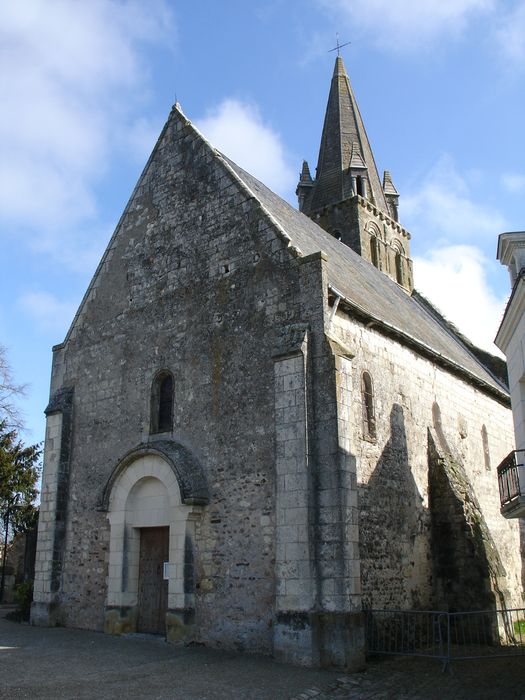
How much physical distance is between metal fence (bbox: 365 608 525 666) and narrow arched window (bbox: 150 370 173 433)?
573 cm

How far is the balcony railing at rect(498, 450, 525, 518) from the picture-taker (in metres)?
10.5

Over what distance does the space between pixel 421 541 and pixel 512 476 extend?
11.5 feet

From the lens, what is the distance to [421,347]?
15742mm

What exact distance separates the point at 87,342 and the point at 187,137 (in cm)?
562

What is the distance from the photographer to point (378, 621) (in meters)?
11.6

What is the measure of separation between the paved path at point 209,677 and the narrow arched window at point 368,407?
4139 mm

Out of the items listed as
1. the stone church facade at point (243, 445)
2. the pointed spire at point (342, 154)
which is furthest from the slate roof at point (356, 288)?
the pointed spire at point (342, 154)

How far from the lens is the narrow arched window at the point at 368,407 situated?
1302 centimetres

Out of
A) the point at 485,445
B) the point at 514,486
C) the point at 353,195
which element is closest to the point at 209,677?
the point at 514,486

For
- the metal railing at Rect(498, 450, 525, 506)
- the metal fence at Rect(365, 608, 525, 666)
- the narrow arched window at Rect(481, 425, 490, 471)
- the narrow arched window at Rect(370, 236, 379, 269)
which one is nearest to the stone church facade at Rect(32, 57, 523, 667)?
the metal fence at Rect(365, 608, 525, 666)

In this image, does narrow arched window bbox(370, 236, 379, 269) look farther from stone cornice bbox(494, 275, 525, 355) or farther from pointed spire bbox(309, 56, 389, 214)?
stone cornice bbox(494, 275, 525, 355)

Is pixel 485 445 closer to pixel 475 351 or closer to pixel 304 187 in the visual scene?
pixel 475 351

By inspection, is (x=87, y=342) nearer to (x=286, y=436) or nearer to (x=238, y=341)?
(x=238, y=341)

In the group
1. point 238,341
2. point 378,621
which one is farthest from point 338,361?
point 378,621
